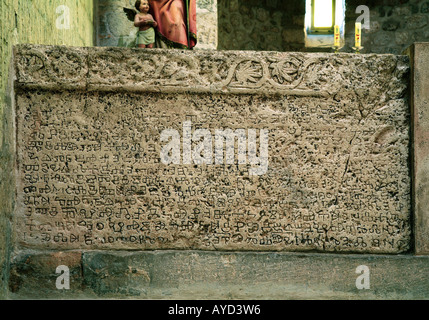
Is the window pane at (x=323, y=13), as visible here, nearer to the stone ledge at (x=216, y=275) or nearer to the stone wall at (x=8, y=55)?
the stone wall at (x=8, y=55)

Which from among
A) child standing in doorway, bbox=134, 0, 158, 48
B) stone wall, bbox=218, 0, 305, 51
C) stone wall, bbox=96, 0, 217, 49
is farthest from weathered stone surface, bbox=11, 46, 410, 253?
stone wall, bbox=218, 0, 305, 51

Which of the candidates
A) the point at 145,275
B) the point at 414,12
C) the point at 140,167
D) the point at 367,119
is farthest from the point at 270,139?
the point at 414,12

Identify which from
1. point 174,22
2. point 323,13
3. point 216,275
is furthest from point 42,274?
point 323,13

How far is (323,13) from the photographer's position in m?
5.11

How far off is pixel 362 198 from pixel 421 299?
71 centimetres

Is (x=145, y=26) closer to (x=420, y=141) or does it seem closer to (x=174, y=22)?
(x=174, y=22)

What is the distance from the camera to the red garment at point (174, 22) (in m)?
3.92

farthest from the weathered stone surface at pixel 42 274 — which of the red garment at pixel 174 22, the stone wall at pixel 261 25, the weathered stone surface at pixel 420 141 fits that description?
the stone wall at pixel 261 25

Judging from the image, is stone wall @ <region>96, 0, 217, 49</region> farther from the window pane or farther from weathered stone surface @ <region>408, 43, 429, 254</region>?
weathered stone surface @ <region>408, 43, 429, 254</region>

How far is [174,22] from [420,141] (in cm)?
208

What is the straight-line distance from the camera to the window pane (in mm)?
5090

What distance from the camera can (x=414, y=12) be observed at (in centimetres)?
740

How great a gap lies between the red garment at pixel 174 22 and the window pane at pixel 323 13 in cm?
164

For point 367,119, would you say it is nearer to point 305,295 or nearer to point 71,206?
point 305,295
